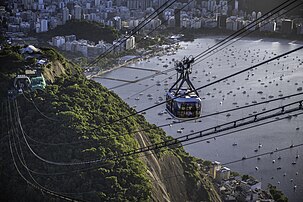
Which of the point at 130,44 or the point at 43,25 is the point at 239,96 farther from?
the point at 43,25

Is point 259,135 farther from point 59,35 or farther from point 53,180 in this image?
point 59,35

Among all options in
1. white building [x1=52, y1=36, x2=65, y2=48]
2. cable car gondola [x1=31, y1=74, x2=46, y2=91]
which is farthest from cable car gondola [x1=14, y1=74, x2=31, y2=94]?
white building [x1=52, y1=36, x2=65, y2=48]

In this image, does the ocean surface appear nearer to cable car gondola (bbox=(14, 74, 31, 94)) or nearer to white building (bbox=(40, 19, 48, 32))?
cable car gondola (bbox=(14, 74, 31, 94))

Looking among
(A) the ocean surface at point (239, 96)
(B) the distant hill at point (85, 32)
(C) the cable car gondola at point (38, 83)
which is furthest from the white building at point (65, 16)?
(C) the cable car gondola at point (38, 83)

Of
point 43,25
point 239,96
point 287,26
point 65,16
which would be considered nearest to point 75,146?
point 239,96

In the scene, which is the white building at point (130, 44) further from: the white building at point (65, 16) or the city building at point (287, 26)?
the city building at point (287, 26)

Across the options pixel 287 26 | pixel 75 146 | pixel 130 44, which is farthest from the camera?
pixel 287 26

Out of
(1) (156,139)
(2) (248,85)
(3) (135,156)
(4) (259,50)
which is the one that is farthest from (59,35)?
(3) (135,156)
